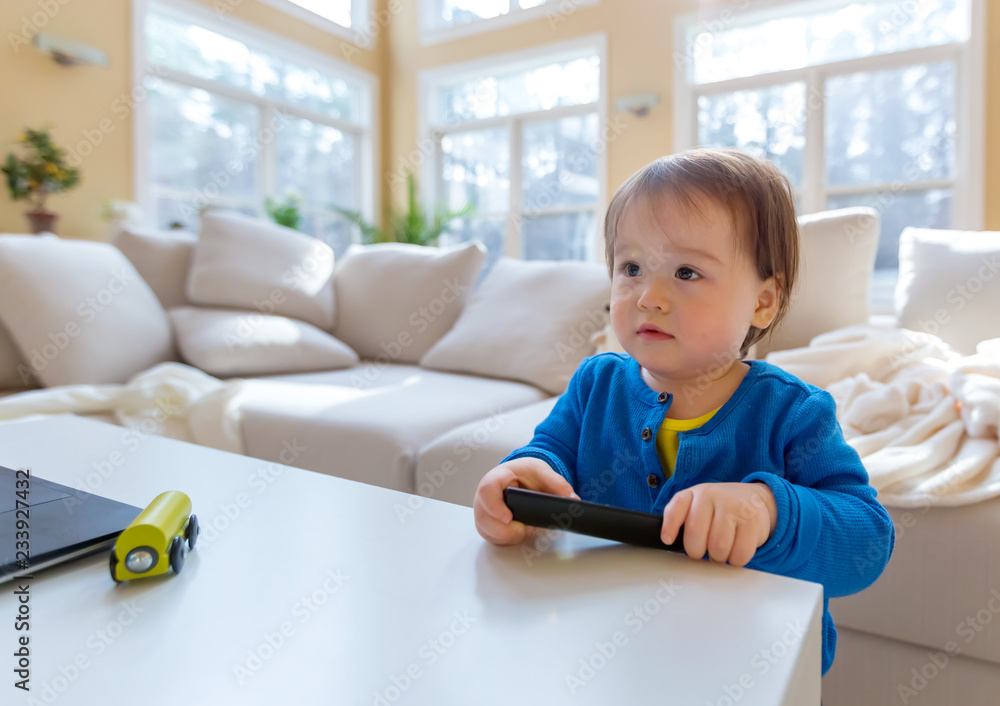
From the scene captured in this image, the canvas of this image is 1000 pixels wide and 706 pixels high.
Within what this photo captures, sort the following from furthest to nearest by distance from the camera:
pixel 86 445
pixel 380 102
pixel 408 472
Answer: pixel 380 102, pixel 408 472, pixel 86 445

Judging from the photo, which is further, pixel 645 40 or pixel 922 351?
pixel 645 40

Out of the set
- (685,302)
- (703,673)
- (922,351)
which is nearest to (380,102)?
(922,351)

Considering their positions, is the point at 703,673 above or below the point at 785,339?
below

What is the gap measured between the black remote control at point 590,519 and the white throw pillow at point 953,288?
1.45 m

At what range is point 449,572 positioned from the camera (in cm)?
47

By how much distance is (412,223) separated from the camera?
15.8 feet

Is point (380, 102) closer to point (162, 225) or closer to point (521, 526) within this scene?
point (162, 225)

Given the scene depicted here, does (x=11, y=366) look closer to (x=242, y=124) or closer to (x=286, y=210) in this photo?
(x=286, y=210)

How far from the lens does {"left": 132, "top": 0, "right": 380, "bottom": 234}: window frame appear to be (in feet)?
12.1

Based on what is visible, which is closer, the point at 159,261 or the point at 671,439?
the point at 671,439

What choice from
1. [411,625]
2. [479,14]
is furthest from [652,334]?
[479,14]

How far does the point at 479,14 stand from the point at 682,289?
5067 mm

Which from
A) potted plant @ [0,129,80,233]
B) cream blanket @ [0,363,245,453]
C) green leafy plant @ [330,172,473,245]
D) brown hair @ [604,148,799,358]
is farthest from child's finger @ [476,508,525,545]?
green leafy plant @ [330,172,473,245]

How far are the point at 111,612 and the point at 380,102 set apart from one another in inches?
215
